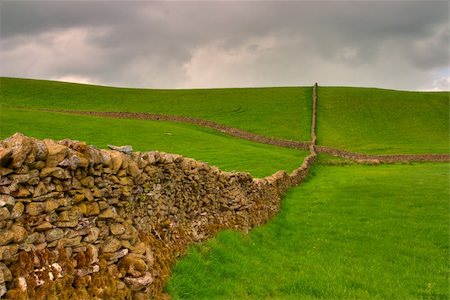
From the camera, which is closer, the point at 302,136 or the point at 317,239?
the point at 317,239

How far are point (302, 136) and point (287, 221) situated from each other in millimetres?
40580

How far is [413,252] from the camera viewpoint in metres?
14.3

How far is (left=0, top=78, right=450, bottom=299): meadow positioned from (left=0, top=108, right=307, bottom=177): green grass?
0.11 meters

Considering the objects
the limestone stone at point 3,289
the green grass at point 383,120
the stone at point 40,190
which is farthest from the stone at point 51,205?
the green grass at point 383,120

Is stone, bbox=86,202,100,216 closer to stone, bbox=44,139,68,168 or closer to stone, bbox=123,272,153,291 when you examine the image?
stone, bbox=44,139,68,168

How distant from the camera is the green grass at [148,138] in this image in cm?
3422

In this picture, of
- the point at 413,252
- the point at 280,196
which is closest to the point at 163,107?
the point at 280,196

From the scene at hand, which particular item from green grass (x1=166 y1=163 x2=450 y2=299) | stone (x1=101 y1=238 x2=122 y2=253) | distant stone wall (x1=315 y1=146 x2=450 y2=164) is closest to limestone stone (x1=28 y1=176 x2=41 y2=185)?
stone (x1=101 y1=238 x2=122 y2=253)

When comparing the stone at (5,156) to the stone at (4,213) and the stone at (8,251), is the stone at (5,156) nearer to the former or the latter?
the stone at (4,213)

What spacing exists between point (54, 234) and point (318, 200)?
60.8ft

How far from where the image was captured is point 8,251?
5809mm

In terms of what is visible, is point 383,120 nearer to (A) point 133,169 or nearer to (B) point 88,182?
(A) point 133,169

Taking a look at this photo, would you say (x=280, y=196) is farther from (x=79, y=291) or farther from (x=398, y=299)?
(x=79, y=291)

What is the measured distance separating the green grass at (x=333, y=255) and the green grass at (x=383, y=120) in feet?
108
